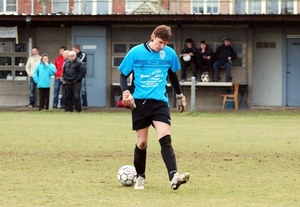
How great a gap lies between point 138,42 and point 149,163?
67.9 ft

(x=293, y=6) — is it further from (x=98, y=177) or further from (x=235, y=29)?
(x=98, y=177)

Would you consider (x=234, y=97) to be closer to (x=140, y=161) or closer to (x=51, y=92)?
(x=51, y=92)

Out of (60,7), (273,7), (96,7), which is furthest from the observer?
(96,7)

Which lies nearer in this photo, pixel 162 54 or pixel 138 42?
pixel 162 54

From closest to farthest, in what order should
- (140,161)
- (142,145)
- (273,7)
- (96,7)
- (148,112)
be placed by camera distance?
(148,112)
(142,145)
(140,161)
(273,7)
(96,7)

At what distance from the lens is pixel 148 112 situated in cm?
1076

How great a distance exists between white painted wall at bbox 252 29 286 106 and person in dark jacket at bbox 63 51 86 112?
8093 mm

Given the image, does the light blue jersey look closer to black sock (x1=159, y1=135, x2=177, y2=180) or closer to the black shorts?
the black shorts

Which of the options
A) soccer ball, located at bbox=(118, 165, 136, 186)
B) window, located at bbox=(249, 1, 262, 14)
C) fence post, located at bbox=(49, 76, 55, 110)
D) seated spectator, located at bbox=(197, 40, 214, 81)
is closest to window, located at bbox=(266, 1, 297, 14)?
window, located at bbox=(249, 1, 262, 14)

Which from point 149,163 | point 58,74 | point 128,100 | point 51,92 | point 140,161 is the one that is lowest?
point 149,163

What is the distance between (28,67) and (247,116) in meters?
8.46

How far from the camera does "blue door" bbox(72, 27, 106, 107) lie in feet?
113

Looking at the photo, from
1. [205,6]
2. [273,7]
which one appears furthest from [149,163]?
[205,6]

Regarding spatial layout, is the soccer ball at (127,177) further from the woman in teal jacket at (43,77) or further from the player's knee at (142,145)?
the woman in teal jacket at (43,77)
